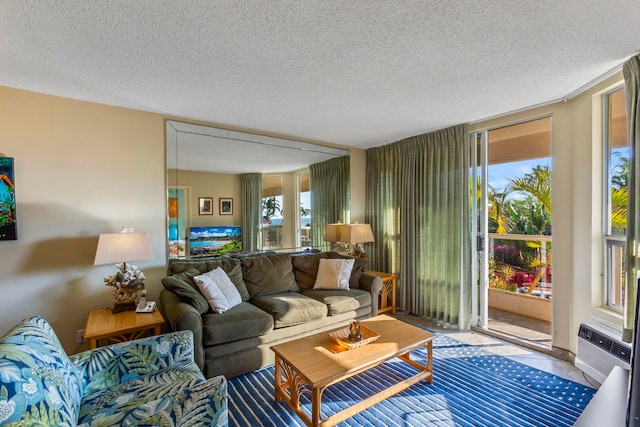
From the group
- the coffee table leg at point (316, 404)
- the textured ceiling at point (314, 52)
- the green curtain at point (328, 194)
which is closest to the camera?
the textured ceiling at point (314, 52)

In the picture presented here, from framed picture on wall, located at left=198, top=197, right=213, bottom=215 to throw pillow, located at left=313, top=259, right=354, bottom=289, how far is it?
4.94 feet

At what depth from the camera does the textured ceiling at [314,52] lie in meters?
1.52

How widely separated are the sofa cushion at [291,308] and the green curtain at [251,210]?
0.81 meters

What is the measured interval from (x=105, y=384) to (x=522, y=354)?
3.44m

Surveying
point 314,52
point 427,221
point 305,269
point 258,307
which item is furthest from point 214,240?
point 427,221

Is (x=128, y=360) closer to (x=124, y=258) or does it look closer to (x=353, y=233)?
(x=124, y=258)

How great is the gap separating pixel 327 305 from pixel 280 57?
7.63 ft

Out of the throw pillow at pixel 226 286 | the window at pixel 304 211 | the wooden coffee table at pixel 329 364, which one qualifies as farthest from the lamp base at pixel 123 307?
the window at pixel 304 211

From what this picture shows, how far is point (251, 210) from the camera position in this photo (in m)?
3.67

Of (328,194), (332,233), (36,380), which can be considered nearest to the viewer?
(36,380)

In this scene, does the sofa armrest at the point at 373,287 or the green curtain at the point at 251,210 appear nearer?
the sofa armrest at the point at 373,287

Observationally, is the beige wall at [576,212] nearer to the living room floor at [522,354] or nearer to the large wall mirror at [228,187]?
the living room floor at [522,354]

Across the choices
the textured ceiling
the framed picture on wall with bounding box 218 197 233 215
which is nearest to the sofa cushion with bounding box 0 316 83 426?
the textured ceiling

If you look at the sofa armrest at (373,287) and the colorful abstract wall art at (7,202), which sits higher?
the colorful abstract wall art at (7,202)
